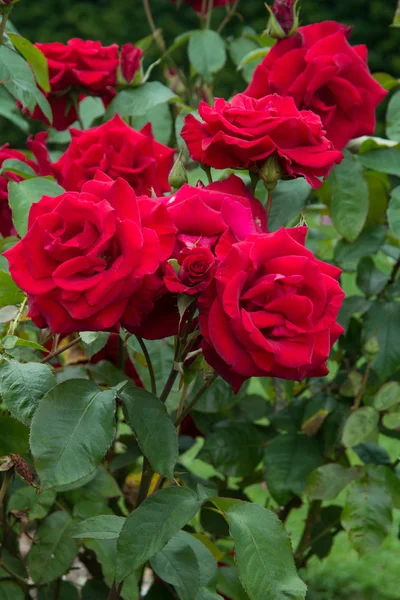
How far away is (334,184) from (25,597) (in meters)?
0.77

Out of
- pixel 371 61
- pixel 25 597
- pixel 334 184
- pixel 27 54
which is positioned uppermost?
pixel 27 54

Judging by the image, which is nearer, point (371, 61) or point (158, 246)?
point (158, 246)

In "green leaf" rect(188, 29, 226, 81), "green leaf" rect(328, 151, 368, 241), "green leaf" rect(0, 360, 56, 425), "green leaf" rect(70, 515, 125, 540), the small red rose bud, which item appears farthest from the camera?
"green leaf" rect(188, 29, 226, 81)

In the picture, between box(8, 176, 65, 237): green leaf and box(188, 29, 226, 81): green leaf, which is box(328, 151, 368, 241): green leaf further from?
box(188, 29, 226, 81): green leaf

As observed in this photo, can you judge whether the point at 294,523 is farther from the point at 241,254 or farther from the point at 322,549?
the point at 241,254

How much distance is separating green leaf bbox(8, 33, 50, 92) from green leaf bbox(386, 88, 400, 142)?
56 centimetres

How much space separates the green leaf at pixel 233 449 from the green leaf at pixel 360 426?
0.24 m

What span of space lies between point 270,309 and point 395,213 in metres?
0.58

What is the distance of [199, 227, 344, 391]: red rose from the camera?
2.31ft

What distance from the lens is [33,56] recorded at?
3.95 ft

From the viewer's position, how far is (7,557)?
124 cm

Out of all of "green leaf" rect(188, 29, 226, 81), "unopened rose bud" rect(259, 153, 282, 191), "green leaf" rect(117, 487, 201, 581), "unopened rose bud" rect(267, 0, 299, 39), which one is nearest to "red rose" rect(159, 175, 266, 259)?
"unopened rose bud" rect(259, 153, 282, 191)

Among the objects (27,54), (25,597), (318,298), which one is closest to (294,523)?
(25,597)

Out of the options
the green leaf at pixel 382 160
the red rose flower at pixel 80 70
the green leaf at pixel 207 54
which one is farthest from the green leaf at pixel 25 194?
the green leaf at pixel 207 54
